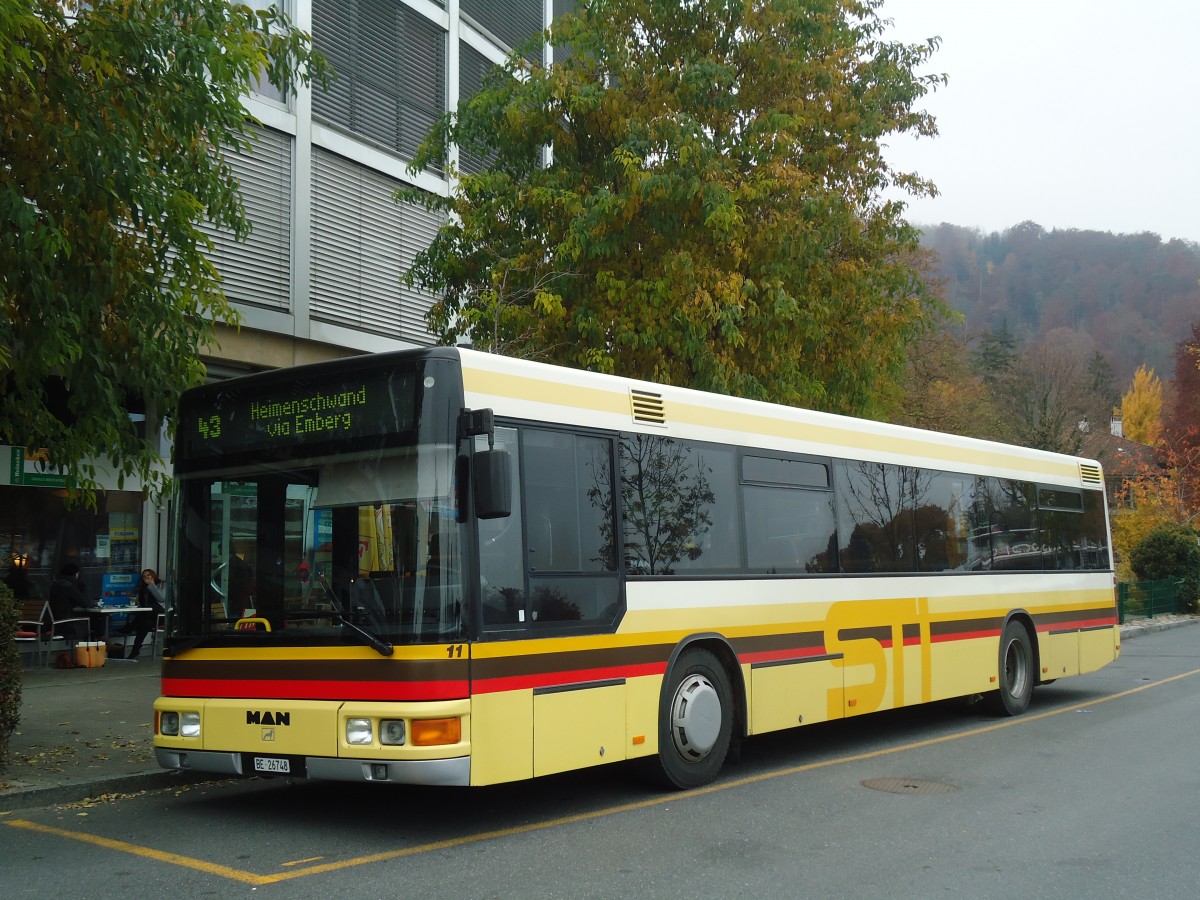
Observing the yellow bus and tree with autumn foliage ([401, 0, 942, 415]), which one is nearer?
the yellow bus

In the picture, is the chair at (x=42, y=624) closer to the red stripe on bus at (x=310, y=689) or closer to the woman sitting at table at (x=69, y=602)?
the woman sitting at table at (x=69, y=602)

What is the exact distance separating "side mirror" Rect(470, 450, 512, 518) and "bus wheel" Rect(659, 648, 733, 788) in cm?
234

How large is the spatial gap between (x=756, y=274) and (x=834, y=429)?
207 inches

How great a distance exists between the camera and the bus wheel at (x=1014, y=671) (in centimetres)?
1327

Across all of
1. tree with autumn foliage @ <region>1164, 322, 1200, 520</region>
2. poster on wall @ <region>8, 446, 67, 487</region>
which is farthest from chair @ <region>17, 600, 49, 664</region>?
tree with autumn foliage @ <region>1164, 322, 1200, 520</region>

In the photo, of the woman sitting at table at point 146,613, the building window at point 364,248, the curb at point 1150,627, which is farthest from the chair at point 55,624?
the curb at point 1150,627

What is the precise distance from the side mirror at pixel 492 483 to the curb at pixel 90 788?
3.90 meters

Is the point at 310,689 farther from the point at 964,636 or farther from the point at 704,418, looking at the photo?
the point at 964,636

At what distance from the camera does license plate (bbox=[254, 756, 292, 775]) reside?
24.0 ft

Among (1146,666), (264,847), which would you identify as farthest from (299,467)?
(1146,666)

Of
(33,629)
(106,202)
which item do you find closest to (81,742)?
(106,202)

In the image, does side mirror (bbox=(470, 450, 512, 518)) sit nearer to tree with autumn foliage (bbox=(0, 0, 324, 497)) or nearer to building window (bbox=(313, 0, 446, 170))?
tree with autumn foliage (bbox=(0, 0, 324, 497))

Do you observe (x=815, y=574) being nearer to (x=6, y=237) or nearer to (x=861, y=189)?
(x=6, y=237)

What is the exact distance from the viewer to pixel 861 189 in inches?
674
